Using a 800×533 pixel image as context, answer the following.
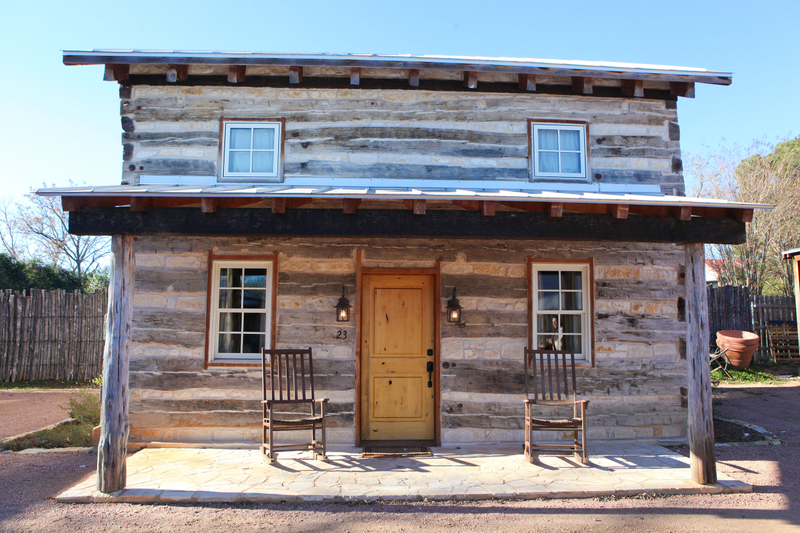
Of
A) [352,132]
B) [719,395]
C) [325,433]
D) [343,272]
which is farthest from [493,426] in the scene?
[719,395]

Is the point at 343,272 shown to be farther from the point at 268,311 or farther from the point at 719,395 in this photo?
the point at 719,395

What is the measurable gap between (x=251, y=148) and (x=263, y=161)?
24 cm

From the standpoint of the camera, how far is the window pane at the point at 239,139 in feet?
22.0

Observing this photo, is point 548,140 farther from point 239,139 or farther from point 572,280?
point 239,139

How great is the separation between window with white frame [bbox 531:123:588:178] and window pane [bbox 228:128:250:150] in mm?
3831

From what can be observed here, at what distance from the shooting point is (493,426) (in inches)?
252

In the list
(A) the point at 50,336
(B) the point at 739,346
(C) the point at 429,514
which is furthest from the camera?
(B) the point at 739,346

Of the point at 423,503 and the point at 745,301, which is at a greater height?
the point at 745,301

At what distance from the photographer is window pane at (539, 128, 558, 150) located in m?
6.93

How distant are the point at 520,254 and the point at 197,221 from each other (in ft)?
13.0

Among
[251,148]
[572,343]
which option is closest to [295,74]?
[251,148]

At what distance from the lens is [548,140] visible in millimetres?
6949

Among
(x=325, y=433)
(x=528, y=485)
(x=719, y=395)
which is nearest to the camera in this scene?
(x=528, y=485)

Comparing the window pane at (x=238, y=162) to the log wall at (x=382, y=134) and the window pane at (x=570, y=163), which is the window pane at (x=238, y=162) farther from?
the window pane at (x=570, y=163)
